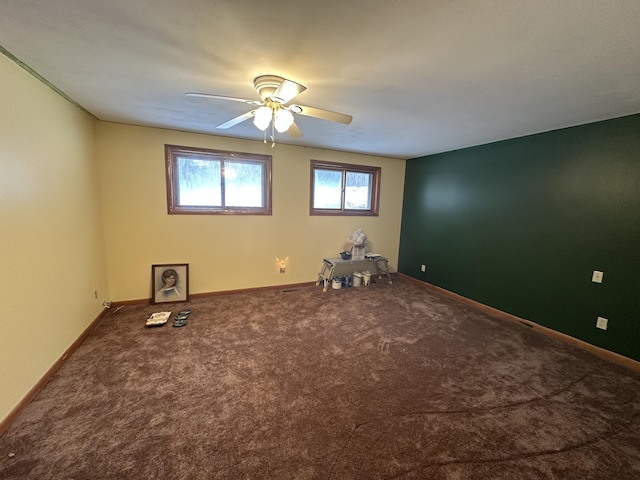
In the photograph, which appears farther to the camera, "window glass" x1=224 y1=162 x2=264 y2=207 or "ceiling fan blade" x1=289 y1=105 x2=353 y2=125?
"window glass" x1=224 y1=162 x2=264 y2=207

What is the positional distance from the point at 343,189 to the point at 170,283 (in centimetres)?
314

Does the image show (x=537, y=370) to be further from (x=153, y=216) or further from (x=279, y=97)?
(x=153, y=216)

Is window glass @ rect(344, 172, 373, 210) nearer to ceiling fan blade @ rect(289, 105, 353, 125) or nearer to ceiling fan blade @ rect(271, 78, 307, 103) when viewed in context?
ceiling fan blade @ rect(289, 105, 353, 125)

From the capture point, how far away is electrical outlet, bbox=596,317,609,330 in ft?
8.41

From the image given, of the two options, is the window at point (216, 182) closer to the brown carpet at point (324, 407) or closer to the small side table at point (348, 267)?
the small side table at point (348, 267)

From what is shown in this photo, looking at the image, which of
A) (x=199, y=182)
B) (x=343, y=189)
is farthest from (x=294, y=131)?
(x=343, y=189)

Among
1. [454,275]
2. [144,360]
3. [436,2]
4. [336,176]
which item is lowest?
[144,360]

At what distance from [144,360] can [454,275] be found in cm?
420

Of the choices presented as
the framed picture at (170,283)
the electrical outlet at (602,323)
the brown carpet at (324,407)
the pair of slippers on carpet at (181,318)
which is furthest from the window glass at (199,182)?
the electrical outlet at (602,323)

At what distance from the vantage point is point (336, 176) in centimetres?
459

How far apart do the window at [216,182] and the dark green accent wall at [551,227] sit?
118 inches

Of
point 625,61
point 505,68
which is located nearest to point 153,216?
point 505,68

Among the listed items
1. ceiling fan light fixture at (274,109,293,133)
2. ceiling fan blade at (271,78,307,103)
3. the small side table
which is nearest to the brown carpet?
the small side table

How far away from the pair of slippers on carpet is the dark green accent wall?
3.90 metres
